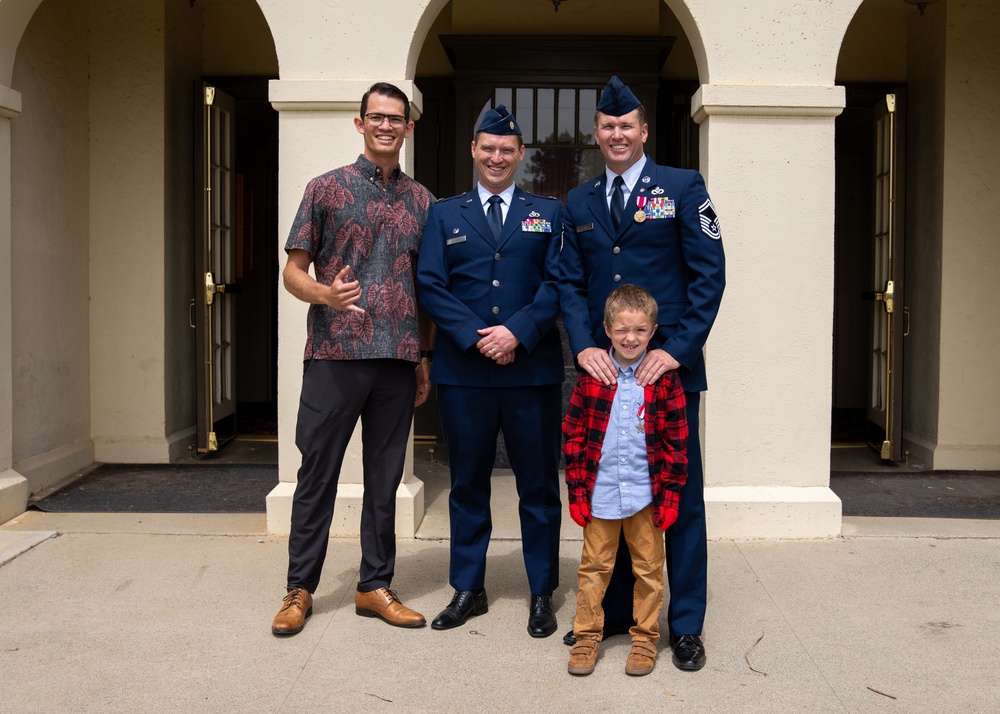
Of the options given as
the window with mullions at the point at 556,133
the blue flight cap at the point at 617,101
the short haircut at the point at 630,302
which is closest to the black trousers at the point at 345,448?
the short haircut at the point at 630,302

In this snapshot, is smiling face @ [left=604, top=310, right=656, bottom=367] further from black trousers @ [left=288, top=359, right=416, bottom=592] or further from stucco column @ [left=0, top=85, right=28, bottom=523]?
stucco column @ [left=0, top=85, right=28, bottom=523]

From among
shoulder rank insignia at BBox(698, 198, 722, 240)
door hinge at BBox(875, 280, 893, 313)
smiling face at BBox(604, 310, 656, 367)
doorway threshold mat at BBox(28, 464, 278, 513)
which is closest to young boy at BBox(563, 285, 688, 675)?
smiling face at BBox(604, 310, 656, 367)

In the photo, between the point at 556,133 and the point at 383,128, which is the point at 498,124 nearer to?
the point at 383,128

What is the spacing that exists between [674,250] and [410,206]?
0.98 metres

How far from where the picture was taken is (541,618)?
3.71 metres

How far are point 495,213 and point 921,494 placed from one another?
365 cm

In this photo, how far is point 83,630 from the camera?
3.71 m

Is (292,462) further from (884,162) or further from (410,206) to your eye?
(884,162)

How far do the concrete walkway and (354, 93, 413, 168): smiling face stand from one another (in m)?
1.67

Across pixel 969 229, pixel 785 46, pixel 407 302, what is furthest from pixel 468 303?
pixel 969 229

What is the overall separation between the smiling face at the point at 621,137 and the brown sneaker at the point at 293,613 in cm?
184

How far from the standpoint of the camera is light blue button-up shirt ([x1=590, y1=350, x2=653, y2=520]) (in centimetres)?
331

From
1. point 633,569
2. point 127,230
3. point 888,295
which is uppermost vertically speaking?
point 127,230

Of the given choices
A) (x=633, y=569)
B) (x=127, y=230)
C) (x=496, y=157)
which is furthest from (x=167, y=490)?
(x=633, y=569)
